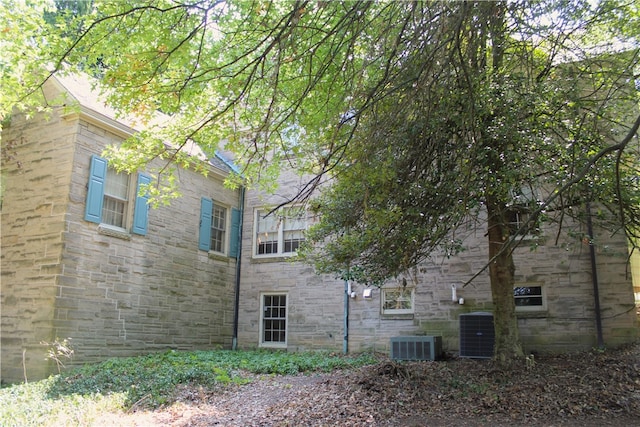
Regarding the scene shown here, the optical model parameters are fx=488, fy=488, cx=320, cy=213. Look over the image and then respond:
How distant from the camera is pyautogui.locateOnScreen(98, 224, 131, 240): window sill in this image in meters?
10.4

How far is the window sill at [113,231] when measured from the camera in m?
10.4

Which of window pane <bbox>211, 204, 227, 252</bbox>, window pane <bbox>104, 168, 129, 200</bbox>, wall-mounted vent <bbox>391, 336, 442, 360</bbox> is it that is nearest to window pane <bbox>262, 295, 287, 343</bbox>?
window pane <bbox>211, 204, 227, 252</bbox>

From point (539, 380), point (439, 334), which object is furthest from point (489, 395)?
point (439, 334)

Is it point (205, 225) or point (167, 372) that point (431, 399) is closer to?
point (167, 372)

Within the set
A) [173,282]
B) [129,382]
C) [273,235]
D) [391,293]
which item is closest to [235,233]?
[273,235]

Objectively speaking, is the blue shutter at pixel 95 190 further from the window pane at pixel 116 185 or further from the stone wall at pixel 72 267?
the window pane at pixel 116 185

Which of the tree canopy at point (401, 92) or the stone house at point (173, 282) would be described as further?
the stone house at point (173, 282)

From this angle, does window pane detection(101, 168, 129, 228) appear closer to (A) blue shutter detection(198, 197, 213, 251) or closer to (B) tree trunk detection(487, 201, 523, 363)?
(A) blue shutter detection(198, 197, 213, 251)

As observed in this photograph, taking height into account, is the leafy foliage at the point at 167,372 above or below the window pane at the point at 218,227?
below

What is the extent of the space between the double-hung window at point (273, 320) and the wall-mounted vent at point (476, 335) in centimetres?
513

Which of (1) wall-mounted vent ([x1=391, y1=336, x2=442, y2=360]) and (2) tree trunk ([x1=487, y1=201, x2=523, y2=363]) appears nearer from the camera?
(2) tree trunk ([x1=487, y1=201, x2=523, y2=363])

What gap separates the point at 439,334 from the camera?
1105 cm

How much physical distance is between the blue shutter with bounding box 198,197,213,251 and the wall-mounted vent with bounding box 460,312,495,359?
6989 millimetres

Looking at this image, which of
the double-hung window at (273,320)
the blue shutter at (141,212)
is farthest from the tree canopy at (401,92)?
the double-hung window at (273,320)
